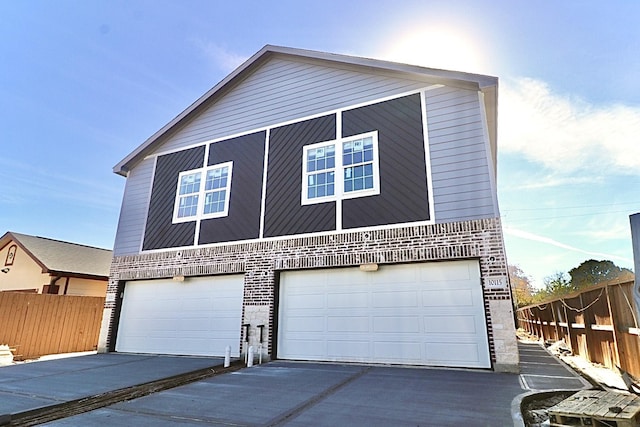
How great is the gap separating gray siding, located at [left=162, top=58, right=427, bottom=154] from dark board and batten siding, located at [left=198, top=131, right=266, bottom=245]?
592mm

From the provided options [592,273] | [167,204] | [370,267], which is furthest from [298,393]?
[592,273]

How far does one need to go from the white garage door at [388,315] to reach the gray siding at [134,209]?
571cm

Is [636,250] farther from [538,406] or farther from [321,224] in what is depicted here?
[321,224]

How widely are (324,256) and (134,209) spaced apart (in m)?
7.29

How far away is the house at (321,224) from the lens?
705 cm

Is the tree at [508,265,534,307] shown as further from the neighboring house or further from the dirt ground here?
the neighboring house

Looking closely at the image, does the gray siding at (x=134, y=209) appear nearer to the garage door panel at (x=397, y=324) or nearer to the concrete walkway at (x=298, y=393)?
the concrete walkway at (x=298, y=393)

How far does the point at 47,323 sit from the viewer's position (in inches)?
436

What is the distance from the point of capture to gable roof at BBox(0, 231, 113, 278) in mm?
14445

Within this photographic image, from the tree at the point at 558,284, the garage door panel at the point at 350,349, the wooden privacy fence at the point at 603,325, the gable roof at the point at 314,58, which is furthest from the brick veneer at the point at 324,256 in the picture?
the tree at the point at 558,284

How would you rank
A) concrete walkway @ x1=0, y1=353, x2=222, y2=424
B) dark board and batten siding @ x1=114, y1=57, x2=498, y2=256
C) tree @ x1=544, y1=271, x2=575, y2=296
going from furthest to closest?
tree @ x1=544, y1=271, x2=575, y2=296 < dark board and batten siding @ x1=114, y1=57, x2=498, y2=256 < concrete walkway @ x1=0, y1=353, x2=222, y2=424

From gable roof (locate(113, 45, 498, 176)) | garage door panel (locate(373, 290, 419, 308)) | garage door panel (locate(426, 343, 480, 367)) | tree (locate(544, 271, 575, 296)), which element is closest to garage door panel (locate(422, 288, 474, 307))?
garage door panel (locate(373, 290, 419, 308))

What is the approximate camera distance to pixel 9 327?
10.2 meters

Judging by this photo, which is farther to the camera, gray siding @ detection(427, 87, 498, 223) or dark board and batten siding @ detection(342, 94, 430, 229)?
dark board and batten siding @ detection(342, 94, 430, 229)
